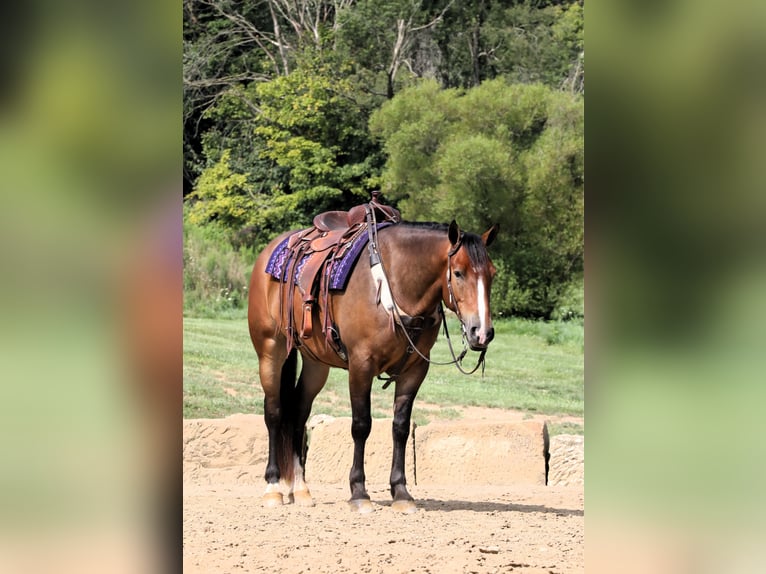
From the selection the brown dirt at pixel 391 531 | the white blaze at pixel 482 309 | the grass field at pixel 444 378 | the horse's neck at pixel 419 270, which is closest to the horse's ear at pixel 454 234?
the horse's neck at pixel 419 270

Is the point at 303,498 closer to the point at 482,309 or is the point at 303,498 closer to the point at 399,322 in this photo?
the point at 399,322

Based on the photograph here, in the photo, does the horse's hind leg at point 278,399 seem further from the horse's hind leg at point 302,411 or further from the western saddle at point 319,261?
the western saddle at point 319,261

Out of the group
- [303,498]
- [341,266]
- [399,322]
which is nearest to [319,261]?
[341,266]

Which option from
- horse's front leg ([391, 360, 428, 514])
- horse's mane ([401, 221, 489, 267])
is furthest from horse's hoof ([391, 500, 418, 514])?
Answer: horse's mane ([401, 221, 489, 267])

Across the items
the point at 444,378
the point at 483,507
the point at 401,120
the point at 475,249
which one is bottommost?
the point at 483,507

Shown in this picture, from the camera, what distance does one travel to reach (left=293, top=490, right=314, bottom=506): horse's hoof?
7547 millimetres

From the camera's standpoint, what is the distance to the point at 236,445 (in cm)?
945

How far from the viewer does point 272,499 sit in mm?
7426

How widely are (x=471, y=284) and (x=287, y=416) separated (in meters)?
2.08

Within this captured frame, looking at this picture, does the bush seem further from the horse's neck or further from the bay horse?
the horse's neck

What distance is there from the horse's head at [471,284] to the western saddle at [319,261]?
80cm

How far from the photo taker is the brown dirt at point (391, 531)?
16.7 ft

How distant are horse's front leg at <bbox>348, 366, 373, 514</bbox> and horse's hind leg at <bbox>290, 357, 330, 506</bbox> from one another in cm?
65
